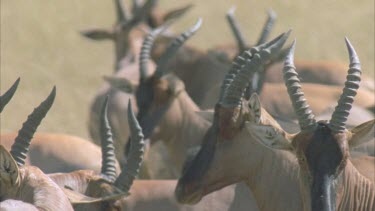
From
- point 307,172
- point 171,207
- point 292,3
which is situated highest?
point 307,172

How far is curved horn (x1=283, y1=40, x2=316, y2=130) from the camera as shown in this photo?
8.15 meters

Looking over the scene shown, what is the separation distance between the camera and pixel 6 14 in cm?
2588

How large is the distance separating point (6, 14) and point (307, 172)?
18.5 m

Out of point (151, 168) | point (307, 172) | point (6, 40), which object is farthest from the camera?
point (6, 40)

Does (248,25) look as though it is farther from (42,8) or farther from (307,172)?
(307,172)

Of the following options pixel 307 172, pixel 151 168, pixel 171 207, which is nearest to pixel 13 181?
pixel 307 172

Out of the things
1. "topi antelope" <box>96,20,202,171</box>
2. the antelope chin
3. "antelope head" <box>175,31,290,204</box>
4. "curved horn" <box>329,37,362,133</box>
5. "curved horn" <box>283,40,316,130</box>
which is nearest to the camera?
"curved horn" <box>329,37,362,133</box>

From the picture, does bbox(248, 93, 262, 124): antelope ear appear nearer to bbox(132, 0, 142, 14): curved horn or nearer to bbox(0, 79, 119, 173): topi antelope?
bbox(0, 79, 119, 173): topi antelope

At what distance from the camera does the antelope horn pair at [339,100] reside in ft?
26.3

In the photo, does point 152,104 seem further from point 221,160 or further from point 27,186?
point 27,186

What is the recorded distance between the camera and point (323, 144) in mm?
7973

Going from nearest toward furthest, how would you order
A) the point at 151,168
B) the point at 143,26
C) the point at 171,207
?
the point at 171,207, the point at 151,168, the point at 143,26

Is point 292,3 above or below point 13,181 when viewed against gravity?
below

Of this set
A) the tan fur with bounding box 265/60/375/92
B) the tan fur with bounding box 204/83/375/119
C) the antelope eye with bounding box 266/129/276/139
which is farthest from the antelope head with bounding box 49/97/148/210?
the tan fur with bounding box 265/60/375/92
